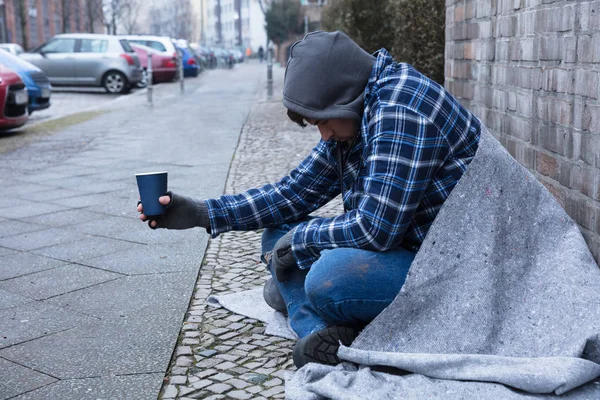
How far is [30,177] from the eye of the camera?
7164 mm

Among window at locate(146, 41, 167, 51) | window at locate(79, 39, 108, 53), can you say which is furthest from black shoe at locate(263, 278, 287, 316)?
window at locate(146, 41, 167, 51)

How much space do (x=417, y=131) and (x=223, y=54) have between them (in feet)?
183

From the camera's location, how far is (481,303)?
2.36 m

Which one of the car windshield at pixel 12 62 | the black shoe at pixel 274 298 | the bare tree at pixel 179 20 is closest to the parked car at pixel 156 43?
the car windshield at pixel 12 62

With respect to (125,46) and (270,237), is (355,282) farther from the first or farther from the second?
(125,46)

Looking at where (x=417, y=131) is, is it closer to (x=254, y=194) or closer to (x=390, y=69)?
(x=390, y=69)

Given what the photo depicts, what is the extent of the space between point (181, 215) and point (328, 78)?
2.59 feet

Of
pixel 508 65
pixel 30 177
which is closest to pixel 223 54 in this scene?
pixel 30 177

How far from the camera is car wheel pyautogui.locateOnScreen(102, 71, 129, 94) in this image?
1953cm

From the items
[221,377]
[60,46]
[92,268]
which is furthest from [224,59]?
[221,377]

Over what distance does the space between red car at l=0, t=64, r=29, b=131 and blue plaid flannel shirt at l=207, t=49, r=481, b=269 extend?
820cm

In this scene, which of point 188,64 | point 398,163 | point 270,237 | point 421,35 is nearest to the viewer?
point 398,163

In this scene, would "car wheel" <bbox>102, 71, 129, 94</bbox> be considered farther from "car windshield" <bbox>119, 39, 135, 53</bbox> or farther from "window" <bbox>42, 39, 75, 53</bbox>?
"window" <bbox>42, 39, 75, 53</bbox>

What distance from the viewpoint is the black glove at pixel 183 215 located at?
9.29 ft
